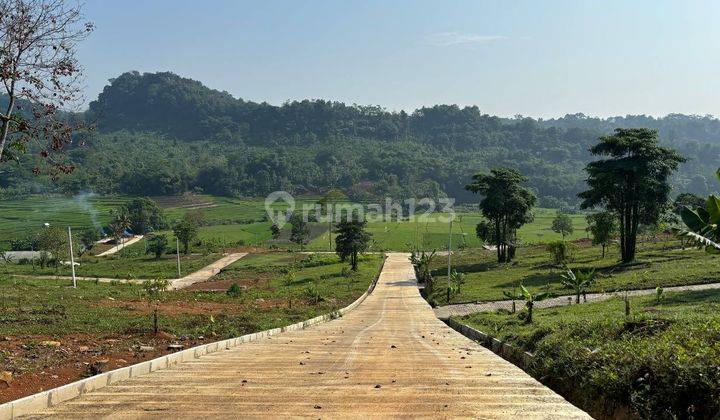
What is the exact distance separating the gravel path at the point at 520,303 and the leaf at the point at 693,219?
10954 millimetres

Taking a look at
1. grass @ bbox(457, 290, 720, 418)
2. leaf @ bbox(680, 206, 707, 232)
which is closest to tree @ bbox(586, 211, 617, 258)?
leaf @ bbox(680, 206, 707, 232)

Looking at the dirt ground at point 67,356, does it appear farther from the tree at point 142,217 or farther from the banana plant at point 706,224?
the tree at point 142,217

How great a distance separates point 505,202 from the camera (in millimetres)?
53281

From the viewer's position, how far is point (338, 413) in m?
6.36

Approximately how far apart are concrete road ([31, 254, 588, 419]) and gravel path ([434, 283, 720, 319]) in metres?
14.7

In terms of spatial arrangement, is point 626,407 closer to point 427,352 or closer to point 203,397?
point 203,397

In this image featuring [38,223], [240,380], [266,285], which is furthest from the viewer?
[38,223]

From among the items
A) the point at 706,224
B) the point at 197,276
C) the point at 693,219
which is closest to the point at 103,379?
the point at 706,224

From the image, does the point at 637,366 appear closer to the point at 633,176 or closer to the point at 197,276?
the point at 633,176

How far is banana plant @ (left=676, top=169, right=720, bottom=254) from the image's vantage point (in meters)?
12.7

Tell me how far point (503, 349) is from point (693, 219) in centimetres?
601

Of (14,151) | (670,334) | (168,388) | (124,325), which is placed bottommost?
(124,325)

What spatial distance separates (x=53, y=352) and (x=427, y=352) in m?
7.32

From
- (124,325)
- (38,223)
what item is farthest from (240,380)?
(38,223)
